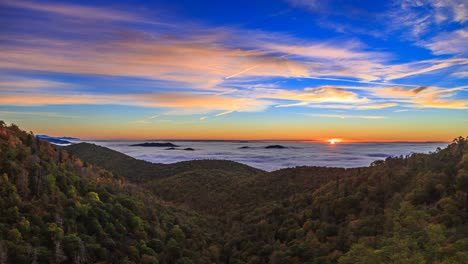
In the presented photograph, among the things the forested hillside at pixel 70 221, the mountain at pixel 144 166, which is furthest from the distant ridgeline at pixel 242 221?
the mountain at pixel 144 166

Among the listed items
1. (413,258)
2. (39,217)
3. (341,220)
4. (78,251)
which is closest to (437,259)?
(413,258)

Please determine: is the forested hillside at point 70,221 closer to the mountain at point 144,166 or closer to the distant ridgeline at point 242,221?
the distant ridgeline at point 242,221

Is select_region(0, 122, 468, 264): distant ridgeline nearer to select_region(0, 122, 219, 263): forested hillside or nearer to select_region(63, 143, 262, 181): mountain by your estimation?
select_region(0, 122, 219, 263): forested hillside

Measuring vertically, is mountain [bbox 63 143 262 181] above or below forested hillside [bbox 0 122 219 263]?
below

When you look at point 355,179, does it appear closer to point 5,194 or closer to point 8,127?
point 5,194

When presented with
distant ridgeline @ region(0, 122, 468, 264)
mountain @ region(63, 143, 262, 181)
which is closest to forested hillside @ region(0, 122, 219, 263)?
distant ridgeline @ region(0, 122, 468, 264)

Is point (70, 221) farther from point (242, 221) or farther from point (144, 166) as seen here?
point (144, 166)

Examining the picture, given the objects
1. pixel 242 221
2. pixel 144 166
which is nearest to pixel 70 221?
pixel 242 221

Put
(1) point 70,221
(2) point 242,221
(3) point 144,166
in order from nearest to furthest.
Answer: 1. (1) point 70,221
2. (2) point 242,221
3. (3) point 144,166
